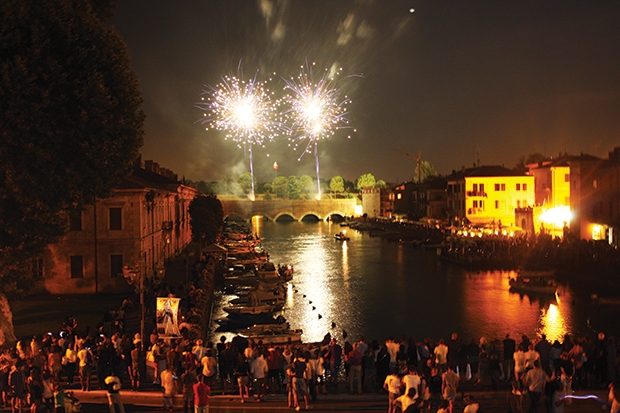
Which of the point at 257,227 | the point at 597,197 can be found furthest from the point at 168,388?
the point at 257,227

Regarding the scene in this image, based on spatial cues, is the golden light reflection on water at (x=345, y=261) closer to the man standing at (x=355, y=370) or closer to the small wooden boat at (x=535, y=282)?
the small wooden boat at (x=535, y=282)

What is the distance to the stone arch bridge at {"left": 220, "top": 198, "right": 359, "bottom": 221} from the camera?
471ft

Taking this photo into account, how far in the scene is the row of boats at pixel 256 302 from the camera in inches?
1088

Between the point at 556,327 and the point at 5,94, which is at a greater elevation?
the point at 5,94

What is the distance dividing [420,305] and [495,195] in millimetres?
53549

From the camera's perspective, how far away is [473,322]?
117 ft

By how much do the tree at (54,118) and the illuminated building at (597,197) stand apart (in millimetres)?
43949

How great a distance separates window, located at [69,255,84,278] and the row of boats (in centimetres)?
801

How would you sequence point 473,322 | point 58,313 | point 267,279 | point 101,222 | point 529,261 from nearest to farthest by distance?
1. point 58,313
2. point 101,222
3. point 473,322
4. point 267,279
5. point 529,261

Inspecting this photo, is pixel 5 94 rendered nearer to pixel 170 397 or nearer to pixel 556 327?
pixel 170 397

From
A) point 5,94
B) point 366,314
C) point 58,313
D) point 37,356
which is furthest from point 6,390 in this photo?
point 366,314

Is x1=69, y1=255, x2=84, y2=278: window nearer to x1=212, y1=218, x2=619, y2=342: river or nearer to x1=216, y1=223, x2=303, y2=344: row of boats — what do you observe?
x1=216, y1=223, x2=303, y2=344: row of boats

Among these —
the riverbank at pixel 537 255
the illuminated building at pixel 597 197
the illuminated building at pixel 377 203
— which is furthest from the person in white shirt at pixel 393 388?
the illuminated building at pixel 377 203

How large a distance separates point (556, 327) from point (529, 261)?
23.0m
